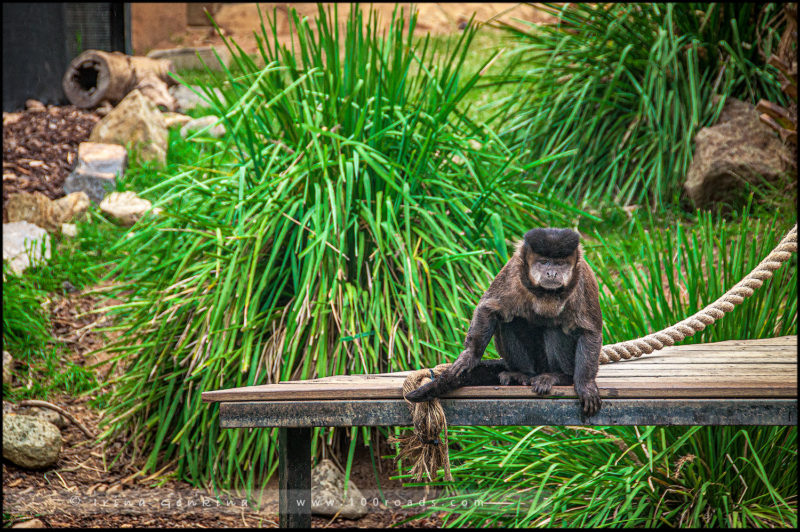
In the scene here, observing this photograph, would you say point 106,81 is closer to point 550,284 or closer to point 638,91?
point 638,91

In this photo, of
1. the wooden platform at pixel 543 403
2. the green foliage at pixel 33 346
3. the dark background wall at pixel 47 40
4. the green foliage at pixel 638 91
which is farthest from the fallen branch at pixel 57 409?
the dark background wall at pixel 47 40

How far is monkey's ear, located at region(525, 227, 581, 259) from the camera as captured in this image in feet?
7.01

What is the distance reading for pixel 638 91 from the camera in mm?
5570

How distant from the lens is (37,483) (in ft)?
12.1

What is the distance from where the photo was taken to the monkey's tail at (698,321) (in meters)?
2.68

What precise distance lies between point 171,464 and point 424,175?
1.95 metres

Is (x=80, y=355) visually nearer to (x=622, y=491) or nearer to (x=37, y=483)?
(x=37, y=483)

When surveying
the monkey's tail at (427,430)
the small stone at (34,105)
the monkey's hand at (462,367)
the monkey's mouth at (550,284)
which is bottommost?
the monkey's tail at (427,430)

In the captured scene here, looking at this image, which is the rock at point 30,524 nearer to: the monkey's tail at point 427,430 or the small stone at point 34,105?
the monkey's tail at point 427,430

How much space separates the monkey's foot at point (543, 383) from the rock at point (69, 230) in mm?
4498

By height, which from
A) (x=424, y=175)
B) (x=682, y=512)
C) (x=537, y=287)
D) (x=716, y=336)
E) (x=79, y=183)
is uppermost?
(x=79, y=183)

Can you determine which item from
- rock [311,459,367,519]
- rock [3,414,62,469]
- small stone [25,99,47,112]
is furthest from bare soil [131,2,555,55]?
rock [311,459,367,519]

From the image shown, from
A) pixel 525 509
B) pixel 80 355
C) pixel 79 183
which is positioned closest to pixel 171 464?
pixel 80 355

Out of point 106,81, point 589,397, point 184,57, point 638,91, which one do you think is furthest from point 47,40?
point 589,397
